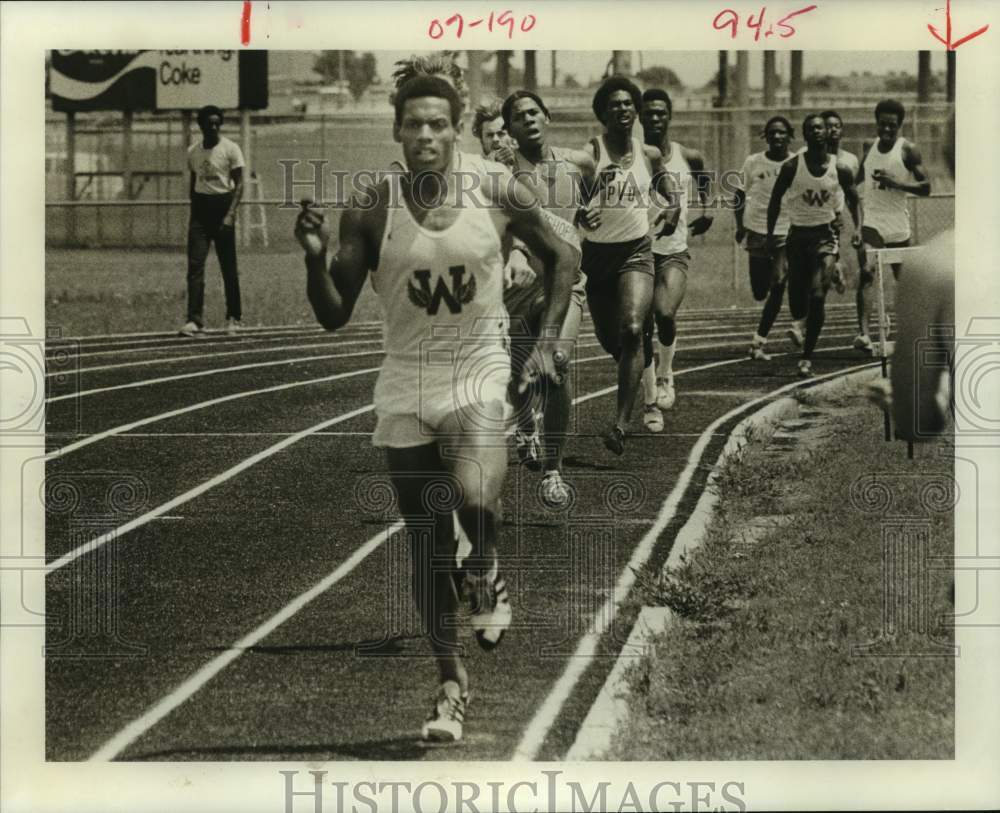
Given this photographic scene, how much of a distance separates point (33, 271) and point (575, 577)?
97.8 inches

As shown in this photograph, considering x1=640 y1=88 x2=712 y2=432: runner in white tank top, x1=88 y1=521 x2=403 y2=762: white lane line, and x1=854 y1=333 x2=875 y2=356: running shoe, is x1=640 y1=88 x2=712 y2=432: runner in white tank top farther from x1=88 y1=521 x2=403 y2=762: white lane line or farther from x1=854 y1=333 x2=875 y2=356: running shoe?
x1=88 y1=521 x2=403 y2=762: white lane line

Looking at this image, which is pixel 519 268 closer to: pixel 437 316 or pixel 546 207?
pixel 546 207

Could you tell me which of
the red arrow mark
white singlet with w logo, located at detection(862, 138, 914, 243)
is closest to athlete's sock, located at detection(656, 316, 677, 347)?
white singlet with w logo, located at detection(862, 138, 914, 243)

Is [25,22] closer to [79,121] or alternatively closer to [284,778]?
[79,121]

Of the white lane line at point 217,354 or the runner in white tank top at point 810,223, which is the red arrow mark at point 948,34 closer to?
the runner in white tank top at point 810,223

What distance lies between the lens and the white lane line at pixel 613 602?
7.06 metres

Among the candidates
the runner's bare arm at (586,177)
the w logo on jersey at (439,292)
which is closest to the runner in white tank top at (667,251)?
the runner's bare arm at (586,177)

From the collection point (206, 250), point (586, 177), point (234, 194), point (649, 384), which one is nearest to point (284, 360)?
point (206, 250)

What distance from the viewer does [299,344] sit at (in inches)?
383

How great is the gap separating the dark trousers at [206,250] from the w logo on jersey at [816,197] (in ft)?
8.64

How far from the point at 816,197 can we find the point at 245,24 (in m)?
2.89

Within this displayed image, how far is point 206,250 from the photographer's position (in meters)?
9.37

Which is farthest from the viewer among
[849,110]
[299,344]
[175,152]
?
[299,344]

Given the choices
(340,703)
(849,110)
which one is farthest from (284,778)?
(849,110)
